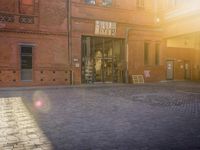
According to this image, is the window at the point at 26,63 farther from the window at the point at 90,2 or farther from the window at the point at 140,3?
the window at the point at 140,3

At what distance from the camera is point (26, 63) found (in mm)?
18031

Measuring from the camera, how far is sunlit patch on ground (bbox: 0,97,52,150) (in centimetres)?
494

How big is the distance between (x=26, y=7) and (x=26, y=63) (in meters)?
4.12

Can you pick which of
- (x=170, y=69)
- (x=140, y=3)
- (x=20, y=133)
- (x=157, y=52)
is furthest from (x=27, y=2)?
(x=170, y=69)

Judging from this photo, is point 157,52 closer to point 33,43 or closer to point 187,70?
point 187,70

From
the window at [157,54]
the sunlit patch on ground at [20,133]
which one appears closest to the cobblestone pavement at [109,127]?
the sunlit patch on ground at [20,133]

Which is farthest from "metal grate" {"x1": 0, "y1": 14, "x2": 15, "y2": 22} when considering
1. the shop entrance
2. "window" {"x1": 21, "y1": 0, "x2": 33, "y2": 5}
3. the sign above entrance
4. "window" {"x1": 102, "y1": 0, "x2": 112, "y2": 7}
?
"window" {"x1": 102, "y1": 0, "x2": 112, "y2": 7}

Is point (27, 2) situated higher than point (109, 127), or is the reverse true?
point (27, 2)

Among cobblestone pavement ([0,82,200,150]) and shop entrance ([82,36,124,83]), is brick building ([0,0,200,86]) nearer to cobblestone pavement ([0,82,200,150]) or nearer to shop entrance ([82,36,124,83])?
shop entrance ([82,36,124,83])

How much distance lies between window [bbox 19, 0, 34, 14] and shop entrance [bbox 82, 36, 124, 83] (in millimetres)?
4778

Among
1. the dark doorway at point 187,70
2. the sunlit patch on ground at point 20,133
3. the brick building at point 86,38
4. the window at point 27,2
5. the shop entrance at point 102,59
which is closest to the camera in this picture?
the sunlit patch on ground at point 20,133

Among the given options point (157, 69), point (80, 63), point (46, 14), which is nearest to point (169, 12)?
point (157, 69)

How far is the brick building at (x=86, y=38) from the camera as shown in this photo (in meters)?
17.6

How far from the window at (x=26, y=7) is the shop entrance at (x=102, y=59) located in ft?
15.7
